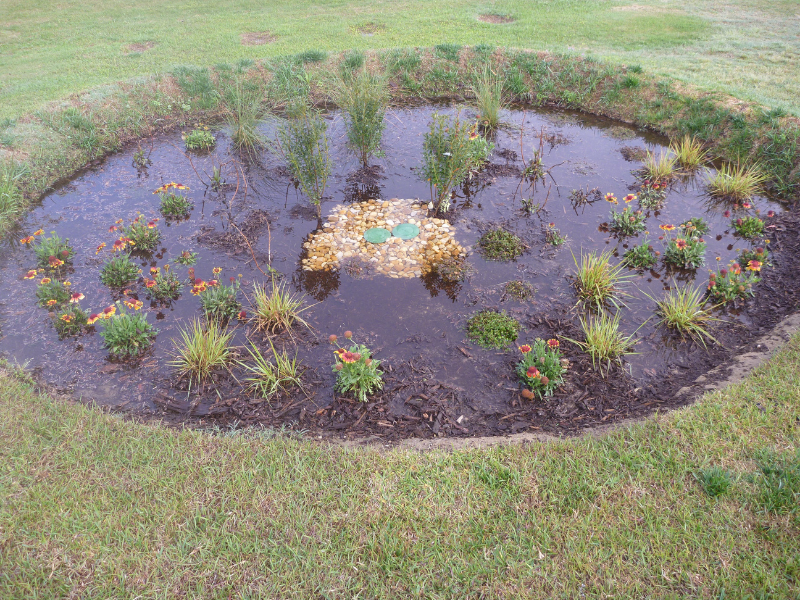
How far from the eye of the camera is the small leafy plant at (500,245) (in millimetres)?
5055

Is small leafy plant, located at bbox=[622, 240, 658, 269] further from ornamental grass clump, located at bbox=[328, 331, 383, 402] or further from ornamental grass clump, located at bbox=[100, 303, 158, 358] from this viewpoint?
ornamental grass clump, located at bbox=[100, 303, 158, 358]

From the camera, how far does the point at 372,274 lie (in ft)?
16.2

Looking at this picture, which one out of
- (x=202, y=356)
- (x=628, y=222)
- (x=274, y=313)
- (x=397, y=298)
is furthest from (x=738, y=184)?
(x=202, y=356)

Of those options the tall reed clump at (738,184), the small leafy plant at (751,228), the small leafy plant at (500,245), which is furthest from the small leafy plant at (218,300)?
the tall reed clump at (738,184)

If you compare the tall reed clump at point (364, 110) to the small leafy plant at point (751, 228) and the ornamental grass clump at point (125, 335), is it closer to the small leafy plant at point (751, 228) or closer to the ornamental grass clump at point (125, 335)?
the ornamental grass clump at point (125, 335)

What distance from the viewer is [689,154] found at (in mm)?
6340

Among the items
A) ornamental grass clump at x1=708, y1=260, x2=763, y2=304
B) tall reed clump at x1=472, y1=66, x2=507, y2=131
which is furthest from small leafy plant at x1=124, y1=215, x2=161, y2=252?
ornamental grass clump at x1=708, y1=260, x2=763, y2=304

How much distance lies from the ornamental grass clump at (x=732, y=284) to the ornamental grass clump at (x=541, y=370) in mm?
1817

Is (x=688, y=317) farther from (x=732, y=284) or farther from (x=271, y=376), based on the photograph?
(x=271, y=376)

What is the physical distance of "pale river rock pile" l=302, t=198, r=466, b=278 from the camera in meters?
5.06

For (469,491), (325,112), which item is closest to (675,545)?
(469,491)

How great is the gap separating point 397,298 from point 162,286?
2.16 meters

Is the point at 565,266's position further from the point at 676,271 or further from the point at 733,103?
A: the point at 733,103

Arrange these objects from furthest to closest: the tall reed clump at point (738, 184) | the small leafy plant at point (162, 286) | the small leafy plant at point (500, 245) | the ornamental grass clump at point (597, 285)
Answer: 1. the tall reed clump at point (738, 184)
2. the small leafy plant at point (500, 245)
3. the small leafy plant at point (162, 286)
4. the ornamental grass clump at point (597, 285)
